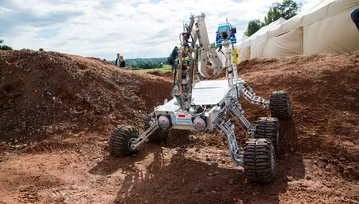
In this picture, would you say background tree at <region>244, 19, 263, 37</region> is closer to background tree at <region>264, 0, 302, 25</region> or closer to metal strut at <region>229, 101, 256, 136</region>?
background tree at <region>264, 0, 302, 25</region>

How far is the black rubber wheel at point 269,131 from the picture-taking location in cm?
541

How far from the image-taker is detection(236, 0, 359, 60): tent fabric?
475 inches

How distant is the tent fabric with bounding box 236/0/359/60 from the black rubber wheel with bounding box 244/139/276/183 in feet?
31.7

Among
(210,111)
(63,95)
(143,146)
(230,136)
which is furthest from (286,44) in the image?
(210,111)

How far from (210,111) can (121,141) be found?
1813mm

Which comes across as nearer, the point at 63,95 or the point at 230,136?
the point at 230,136

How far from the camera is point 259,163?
421 centimetres

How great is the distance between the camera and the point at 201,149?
6273mm

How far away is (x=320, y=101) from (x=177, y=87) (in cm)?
423

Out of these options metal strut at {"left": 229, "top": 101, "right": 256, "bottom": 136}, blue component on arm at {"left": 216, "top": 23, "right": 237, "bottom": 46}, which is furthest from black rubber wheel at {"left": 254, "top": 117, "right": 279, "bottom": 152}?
blue component on arm at {"left": 216, "top": 23, "right": 237, "bottom": 46}

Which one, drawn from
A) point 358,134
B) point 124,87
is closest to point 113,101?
point 124,87

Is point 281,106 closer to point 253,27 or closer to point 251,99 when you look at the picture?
point 251,99

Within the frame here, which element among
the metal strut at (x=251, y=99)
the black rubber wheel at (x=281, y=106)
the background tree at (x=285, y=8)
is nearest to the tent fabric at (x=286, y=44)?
the metal strut at (x=251, y=99)

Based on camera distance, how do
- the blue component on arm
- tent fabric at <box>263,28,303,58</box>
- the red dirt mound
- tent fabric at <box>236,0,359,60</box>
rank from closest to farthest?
the blue component on arm < the red dirt mound < tent fabric at <box>236,0,359,60</box> < tent fabric at <box>263,28,303,58</box>
